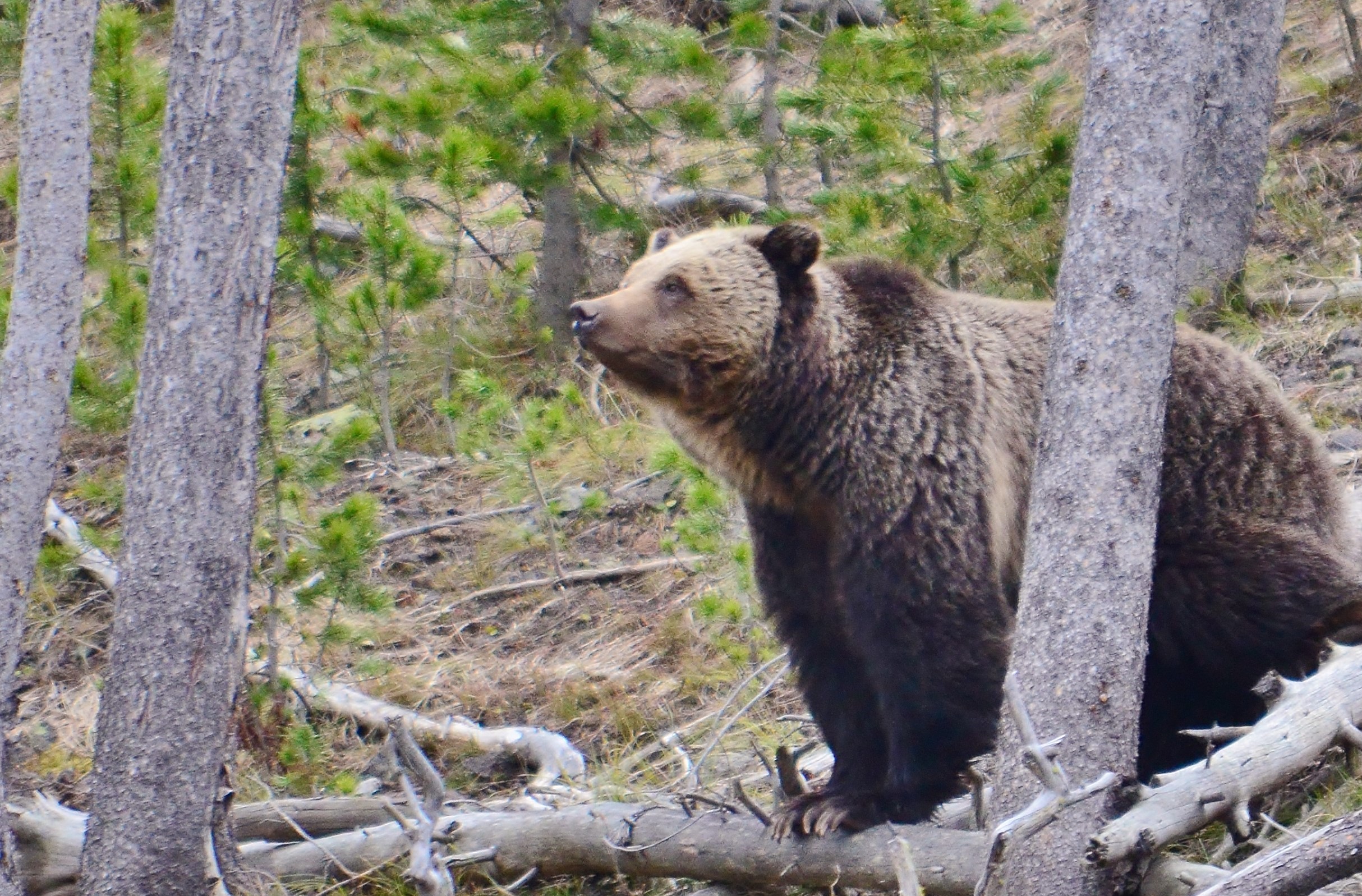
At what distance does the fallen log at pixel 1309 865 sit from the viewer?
267 centimetres

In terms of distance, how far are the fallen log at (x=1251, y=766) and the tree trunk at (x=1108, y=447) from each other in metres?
0.09

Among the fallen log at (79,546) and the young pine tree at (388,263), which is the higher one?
the young pine tree at (388,263)

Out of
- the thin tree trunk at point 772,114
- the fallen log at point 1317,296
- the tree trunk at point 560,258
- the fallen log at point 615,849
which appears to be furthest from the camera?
the tree trunk at point 560,258

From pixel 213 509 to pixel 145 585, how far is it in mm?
310

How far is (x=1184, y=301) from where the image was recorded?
789cm

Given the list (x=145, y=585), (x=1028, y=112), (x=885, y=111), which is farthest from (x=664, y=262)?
(x=1028, y=112)

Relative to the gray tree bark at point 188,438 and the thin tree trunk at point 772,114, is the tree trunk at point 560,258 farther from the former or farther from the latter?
the gray tree bark at point 188,438

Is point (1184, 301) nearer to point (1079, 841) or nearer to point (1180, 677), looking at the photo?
point (1180, 677)

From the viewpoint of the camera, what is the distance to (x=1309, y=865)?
2678 millimetres

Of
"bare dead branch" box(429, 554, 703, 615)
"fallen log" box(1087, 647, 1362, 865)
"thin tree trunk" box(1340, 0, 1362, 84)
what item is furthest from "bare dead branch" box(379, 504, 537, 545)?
"thin tree trunk" box(1340, 0, 1362, 84)

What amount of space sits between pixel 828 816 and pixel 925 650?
597 millimetres

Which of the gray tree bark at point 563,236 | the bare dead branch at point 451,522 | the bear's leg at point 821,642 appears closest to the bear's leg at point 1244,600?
the bear's leg at point 821,642

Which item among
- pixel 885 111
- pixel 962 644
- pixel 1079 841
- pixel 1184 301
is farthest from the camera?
pixel 1184 301

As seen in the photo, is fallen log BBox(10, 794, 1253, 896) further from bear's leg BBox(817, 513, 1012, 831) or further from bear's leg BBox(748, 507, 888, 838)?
bear's leg BBox(748, 507, 888, 838)
